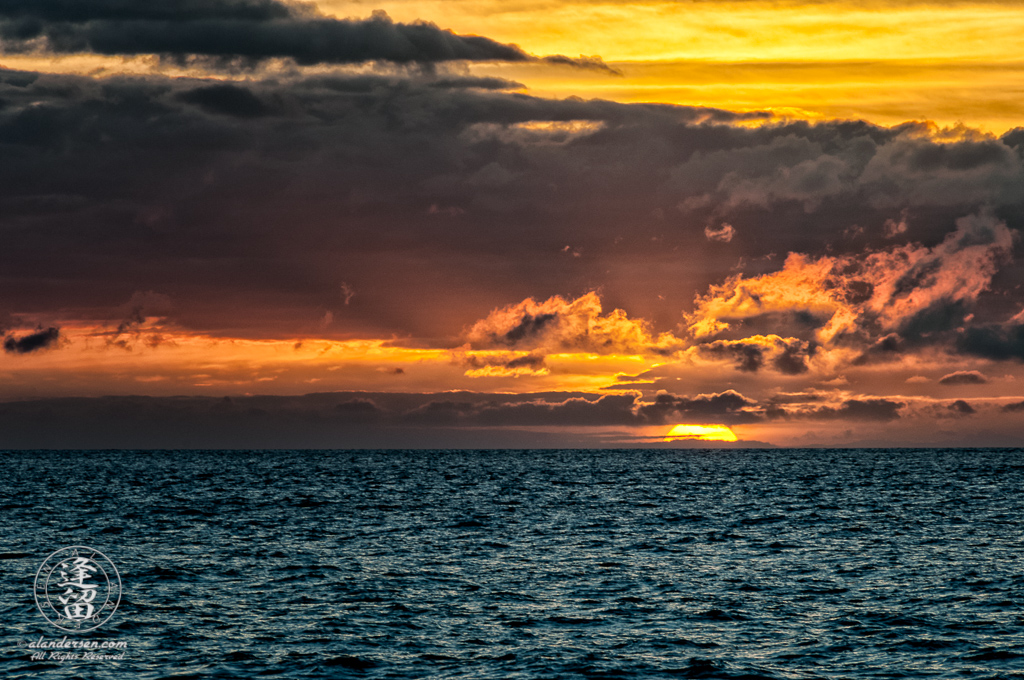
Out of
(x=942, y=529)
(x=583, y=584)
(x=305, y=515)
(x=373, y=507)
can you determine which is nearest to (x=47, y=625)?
(x=583, y=584)

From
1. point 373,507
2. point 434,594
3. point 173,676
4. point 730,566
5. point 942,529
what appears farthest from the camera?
point 373,507

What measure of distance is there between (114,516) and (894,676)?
200 ft

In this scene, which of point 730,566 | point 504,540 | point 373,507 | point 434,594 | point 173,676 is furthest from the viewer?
point 373,507

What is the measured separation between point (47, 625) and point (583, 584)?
21.1 m

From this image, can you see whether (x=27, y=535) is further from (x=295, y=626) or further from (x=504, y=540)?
(x=295, y=626)

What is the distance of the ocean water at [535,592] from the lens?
28969mm

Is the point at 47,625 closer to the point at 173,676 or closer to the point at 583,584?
the point at 173,676

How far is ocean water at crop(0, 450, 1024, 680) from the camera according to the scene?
29.0 meters

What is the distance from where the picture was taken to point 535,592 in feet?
130

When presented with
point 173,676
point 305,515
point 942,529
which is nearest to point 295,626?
point 173,676

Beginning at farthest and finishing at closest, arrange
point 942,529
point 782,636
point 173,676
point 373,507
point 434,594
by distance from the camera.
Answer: point 373,507, point 942,529, point 434,594, point 782,636, point 173,676

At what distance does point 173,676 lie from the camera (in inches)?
1075

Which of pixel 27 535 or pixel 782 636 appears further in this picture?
pixel 27 535

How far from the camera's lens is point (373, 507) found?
82.2m
